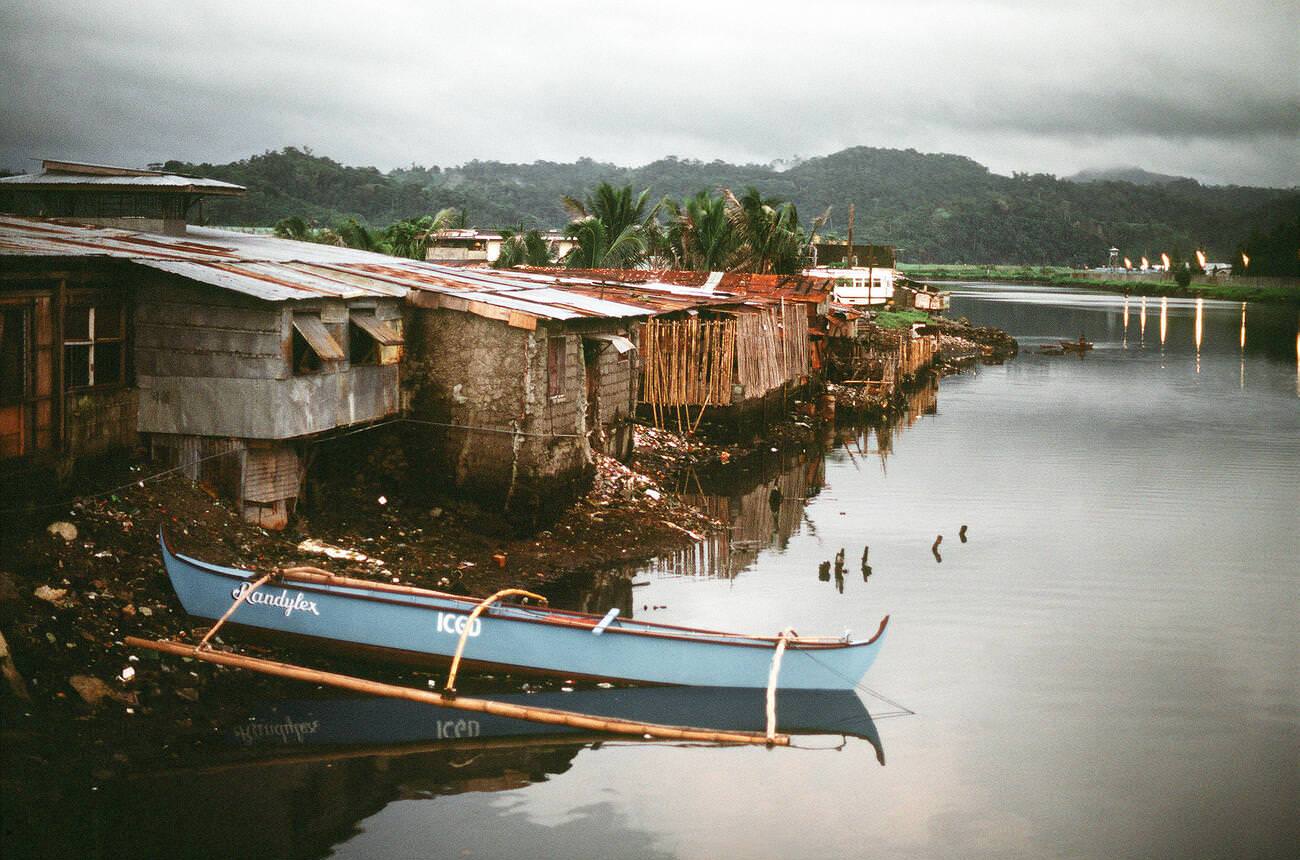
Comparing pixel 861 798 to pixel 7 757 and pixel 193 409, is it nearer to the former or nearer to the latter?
pixel 7 757

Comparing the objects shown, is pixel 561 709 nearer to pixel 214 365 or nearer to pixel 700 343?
pixel 214 365

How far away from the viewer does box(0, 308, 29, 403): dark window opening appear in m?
11.9

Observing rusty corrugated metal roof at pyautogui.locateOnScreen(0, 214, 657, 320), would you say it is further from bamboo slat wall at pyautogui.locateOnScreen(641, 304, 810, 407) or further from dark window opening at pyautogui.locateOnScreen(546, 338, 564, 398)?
bamboo slat wall at pyautogui.locateOnScreen(641, 304, 810, 407)

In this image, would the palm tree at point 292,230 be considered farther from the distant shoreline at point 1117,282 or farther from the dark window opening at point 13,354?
the distant shoreline at point 1117,282

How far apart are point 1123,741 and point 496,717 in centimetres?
671

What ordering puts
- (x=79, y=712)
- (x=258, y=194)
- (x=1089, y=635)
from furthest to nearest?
(x=258, y=194)
(x=1089, y=635)
(x=79, y=712)

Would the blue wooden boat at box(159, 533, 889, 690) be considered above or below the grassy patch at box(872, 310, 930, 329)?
below

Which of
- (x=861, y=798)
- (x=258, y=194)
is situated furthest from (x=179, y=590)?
(x=258, y=194)

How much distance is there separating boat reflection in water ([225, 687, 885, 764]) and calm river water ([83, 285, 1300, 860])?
314 mm

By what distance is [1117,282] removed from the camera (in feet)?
487

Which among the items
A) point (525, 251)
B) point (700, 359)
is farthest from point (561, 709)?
point (525, 251)

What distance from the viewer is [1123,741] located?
481 inches

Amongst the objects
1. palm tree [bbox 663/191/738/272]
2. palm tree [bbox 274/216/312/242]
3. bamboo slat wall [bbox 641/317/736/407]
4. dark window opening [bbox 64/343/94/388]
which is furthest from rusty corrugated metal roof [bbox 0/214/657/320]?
palm tree [bbox 663/191/738/272]

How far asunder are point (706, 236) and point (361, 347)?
2453 centimetres
